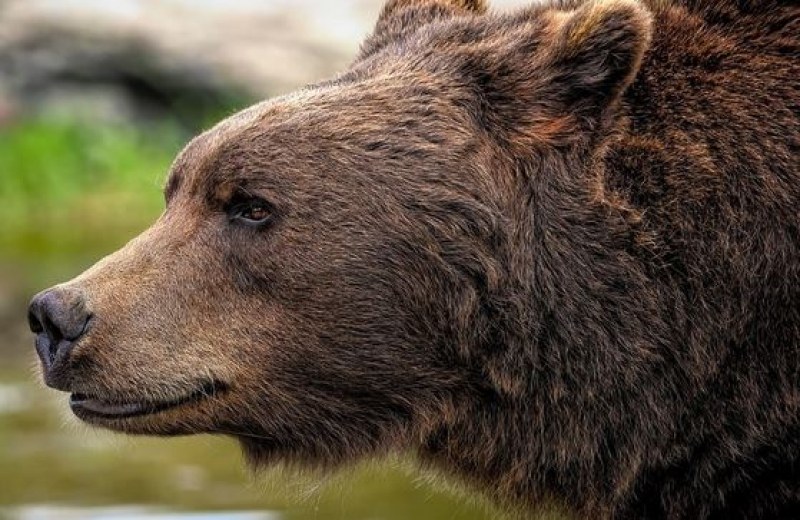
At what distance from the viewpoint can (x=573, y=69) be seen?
532 centimetres

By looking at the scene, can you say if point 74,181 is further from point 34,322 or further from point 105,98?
point 34,322

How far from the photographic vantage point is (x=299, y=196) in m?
5.27

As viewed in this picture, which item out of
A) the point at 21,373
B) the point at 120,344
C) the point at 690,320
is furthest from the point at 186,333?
the point at 21,373

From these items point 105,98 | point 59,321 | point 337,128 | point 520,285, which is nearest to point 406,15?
point 337,128

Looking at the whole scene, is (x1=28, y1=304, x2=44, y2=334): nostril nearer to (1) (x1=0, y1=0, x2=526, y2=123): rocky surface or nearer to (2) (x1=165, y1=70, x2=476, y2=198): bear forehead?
(2) (x1=165, y1=70, x2=476, y2=198): bear forehead

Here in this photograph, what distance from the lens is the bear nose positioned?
17.0 ft

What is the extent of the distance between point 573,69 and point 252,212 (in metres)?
1.07

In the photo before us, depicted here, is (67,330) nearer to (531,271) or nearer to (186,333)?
(186,333)

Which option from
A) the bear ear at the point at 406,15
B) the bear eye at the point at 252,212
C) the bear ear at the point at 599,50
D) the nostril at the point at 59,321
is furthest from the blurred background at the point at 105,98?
the bear ear at the point at 599,50

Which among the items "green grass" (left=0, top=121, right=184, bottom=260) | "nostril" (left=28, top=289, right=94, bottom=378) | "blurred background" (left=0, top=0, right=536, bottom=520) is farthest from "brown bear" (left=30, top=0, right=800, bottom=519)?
"green grass" (left=0, top=121, right=184, bottom=260)

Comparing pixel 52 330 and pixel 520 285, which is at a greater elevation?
pixel 52 330

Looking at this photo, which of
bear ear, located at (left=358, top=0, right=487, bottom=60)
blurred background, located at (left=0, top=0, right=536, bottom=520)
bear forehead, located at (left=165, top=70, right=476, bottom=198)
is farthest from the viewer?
blurred background, located at (left=0, top=0, right=536, bottom=520)

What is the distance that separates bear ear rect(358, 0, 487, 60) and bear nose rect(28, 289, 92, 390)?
1321 millimetres

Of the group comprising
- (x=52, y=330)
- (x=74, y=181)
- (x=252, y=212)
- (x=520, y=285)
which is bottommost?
(x=520, y=285)
